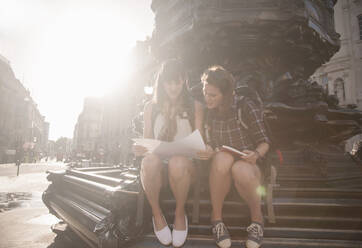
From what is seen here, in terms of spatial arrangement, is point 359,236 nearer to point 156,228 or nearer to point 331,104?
point 156,228

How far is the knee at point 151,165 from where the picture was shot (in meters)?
2.10

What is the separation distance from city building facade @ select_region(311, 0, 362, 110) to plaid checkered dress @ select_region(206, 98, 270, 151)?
77.9ft

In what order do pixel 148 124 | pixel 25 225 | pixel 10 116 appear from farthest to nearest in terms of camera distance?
1. pixel 10 116
2. pixel 25 225
3. pixel 148 124

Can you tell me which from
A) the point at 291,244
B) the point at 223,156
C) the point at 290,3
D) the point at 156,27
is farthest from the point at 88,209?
the point at 290,3

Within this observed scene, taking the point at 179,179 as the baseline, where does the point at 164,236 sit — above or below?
below

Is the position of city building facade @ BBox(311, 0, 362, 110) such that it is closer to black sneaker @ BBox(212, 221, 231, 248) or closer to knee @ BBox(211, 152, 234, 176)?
knee @ BBox(211, 152, 234, 176)

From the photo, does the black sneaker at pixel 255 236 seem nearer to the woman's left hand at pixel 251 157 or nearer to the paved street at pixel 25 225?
the woman's left hand at pixel 251 157

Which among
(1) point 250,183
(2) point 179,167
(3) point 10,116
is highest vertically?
(3) point 10,116

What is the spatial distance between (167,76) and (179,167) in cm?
98

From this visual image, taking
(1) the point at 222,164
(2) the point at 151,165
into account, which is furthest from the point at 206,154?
(2) the point at 151,165

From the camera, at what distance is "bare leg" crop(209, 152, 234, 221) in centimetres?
204

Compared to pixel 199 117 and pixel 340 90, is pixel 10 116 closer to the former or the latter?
pixel 199 117

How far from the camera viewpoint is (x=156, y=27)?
5.60 meters

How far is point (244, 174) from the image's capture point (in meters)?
1.97
